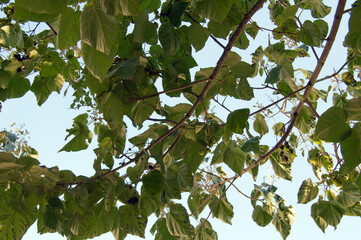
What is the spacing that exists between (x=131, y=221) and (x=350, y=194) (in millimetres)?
832

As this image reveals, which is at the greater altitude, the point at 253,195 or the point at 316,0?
the point at 316,0

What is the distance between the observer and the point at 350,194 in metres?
1.20

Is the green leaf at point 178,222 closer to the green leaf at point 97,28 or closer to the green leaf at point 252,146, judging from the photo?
the green leaf at point 252,146

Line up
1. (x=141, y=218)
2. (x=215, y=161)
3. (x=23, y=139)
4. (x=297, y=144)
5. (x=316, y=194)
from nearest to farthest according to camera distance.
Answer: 1. (x=141, y=218)
2. (x=215, y=161)
3. (x=316, y=194)
4. (x=297, y=144)
5. (x=23, y=139)

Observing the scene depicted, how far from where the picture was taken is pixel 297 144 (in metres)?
1.70

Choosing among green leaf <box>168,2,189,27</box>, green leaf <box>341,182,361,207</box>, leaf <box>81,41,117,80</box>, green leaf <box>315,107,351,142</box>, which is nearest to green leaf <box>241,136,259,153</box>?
green leaf <box>315,107,351,142</box>

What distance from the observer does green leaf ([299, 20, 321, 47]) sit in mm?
1061

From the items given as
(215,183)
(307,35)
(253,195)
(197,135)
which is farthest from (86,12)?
(253,195)

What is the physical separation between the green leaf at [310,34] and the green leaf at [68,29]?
→ 0.77 m

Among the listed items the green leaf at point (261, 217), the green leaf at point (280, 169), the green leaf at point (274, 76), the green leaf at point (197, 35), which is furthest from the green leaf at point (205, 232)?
the green leaf at point (197, 35)

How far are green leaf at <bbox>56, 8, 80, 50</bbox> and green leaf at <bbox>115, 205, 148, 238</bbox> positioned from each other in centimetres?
52

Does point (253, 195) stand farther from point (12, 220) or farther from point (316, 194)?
point (12, 220)

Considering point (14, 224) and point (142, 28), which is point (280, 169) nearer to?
point (142, 28)

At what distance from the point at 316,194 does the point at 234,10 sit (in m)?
0.85
